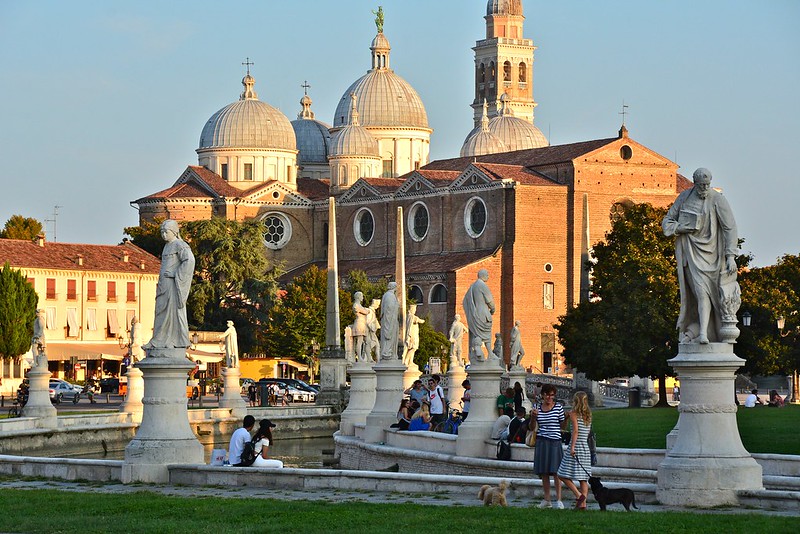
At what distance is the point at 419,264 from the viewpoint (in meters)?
93.6

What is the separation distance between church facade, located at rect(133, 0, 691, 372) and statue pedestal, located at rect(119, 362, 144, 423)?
3314 cm

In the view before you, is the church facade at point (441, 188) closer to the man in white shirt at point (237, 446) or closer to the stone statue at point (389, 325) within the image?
the stone statue at point (389, 325)

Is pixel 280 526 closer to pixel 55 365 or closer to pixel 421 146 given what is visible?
pixel 55 365

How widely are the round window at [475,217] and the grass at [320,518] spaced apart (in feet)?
246

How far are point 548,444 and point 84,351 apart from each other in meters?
62.7

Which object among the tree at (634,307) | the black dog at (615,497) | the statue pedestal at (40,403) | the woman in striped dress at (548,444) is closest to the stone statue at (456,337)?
the tree at (634,307)

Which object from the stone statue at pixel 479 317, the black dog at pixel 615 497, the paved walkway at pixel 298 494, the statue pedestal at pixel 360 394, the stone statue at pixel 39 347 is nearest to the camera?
the black dog at pixel 615 497

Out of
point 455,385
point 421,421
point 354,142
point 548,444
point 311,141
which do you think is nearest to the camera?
point 548,444

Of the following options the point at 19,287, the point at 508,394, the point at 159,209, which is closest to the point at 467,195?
the point at 159,209

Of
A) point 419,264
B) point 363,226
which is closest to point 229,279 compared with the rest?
point 419,264

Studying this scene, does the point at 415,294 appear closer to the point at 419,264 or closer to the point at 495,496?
the point at 419,264

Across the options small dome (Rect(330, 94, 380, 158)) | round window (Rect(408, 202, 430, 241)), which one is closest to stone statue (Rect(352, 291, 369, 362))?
round window (Rect(408, 202, 430, 241))

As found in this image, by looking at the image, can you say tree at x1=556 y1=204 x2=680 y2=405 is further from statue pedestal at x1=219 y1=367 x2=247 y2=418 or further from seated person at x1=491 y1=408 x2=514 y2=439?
seated person at x1=491 y1=408 x2=514 y2=439

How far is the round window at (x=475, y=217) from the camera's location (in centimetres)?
9190
